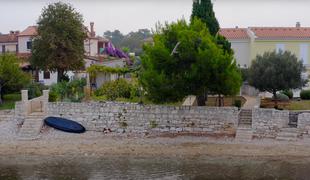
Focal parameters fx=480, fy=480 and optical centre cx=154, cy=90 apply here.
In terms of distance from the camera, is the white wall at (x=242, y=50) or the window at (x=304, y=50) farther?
the white wall at (x=242, y=50)

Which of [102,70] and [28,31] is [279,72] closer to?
[102,70]

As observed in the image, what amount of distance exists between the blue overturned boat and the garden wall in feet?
1.31

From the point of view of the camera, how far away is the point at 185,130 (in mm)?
30031

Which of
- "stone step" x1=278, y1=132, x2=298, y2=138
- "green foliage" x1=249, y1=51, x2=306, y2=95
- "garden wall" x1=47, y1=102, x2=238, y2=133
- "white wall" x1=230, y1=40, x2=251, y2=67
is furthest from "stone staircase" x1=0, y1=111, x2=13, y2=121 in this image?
"white wall" x1=230, y1=40, x2=251, y2=67

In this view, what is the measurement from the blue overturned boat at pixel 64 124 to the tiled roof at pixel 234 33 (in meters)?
18.0

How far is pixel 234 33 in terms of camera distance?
144 feet

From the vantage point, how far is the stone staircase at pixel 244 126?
28.6 m

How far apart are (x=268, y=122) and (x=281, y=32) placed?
16.3 m

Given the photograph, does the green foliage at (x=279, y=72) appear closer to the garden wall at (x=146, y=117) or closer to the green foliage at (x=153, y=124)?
the garden wall at (x=146, y=117)

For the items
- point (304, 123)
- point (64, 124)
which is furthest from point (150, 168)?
point (304, 123)

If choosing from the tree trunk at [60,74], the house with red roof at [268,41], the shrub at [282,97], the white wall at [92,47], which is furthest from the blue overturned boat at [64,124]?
the white wall at [92,47]

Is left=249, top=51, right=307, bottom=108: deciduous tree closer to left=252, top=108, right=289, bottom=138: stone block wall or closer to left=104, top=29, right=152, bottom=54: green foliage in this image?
left=252, top=108, right=289, bottom=138: stone block wall

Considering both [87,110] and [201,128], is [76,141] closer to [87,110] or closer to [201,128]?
[87,110]

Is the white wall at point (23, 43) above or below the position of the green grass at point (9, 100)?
above
